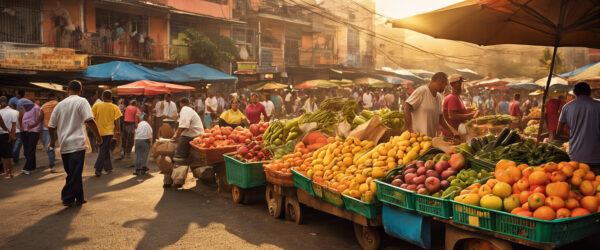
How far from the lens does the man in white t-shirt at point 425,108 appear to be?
6.43m

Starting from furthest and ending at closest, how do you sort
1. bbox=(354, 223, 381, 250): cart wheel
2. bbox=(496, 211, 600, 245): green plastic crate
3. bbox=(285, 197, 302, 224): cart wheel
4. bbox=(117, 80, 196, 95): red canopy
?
bbox=(117, 80, 196, 95): red canopy
bbox=(285, 197, 302, 224): cart wheel
bbox=(354, 223, 381, 250): cart wheel
bbox=(496, 211, 600, 245): green plastic crate

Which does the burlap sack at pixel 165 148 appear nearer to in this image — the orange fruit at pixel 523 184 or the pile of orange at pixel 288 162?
the pile of orange at pixel 288 162

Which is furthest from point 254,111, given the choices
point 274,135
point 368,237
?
point 368,237

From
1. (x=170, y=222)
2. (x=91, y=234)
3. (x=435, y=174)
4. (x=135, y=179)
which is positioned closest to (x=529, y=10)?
(x=435, y=174)

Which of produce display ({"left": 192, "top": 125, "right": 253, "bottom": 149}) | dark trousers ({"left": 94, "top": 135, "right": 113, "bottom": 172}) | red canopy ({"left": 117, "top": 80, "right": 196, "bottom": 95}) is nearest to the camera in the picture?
produce display ({"left": 192, "top": 125, "right": 253, "bottom": 149})

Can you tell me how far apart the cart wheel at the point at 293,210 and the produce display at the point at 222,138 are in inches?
95.6

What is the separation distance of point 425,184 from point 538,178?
1.05 m

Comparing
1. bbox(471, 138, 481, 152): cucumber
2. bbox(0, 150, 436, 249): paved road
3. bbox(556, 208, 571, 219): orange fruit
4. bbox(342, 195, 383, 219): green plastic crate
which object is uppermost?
bbox(471, 138, 481, 152): cucumber

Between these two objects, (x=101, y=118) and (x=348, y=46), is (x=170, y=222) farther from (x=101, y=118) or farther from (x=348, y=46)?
(x=348, y=46)

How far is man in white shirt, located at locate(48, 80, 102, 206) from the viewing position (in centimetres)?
704

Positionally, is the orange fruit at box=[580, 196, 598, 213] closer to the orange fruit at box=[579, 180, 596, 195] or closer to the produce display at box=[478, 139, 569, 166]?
the orange fruit at box=[579, 180, 596, 195]

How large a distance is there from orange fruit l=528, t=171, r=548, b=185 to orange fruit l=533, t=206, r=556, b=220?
15.8 inches

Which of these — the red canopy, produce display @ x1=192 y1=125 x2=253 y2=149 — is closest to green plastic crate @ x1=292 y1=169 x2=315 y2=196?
produce display @ x1=192 y1=125 x2=253 y2=149

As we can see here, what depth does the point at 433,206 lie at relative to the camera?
Result: 4.08 meters
